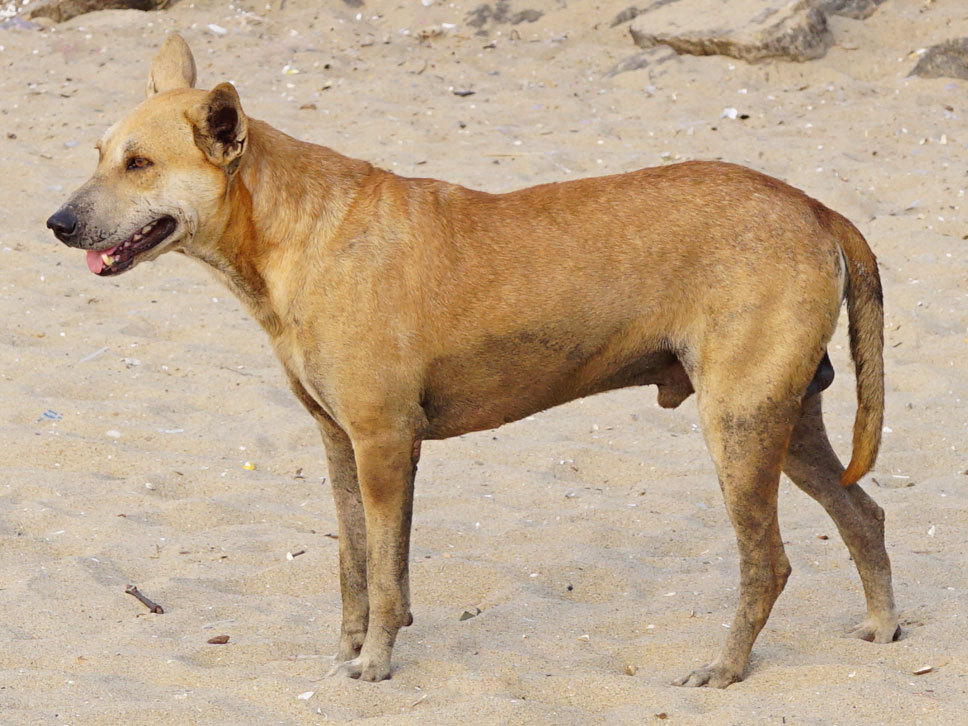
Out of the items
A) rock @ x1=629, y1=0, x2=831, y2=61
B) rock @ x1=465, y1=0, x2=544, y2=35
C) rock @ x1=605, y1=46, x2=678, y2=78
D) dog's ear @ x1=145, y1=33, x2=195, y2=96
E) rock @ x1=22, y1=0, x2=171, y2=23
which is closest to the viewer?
dog's ear @ x1=145, y1=33, x2=195, y2=96

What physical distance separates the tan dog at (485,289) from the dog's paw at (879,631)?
0.48 meters

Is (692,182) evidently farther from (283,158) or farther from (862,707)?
(862,707)

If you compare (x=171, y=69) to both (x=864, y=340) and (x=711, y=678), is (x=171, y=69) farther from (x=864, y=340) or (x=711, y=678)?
(x=711, y=678)

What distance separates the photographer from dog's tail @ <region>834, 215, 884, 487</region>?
443cm

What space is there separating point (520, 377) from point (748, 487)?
864 millimetres

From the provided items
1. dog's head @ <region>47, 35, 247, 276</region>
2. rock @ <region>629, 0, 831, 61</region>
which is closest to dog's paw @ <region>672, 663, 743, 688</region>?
dog's head @ <region>47, 35, 247, 276</region>

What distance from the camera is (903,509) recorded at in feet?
19.1

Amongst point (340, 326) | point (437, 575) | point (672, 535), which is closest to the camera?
point (340, 326)

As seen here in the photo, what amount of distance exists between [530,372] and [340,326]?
684 mm

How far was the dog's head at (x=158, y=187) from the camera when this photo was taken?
416 centimetres

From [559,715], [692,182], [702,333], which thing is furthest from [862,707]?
[692,182]

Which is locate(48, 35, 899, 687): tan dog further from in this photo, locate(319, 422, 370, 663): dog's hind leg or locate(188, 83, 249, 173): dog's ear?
locate(319, 422, 370, 663): dog's hind leg

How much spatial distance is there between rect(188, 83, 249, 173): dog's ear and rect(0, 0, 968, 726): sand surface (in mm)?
1745

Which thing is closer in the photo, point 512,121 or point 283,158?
point 283,158
